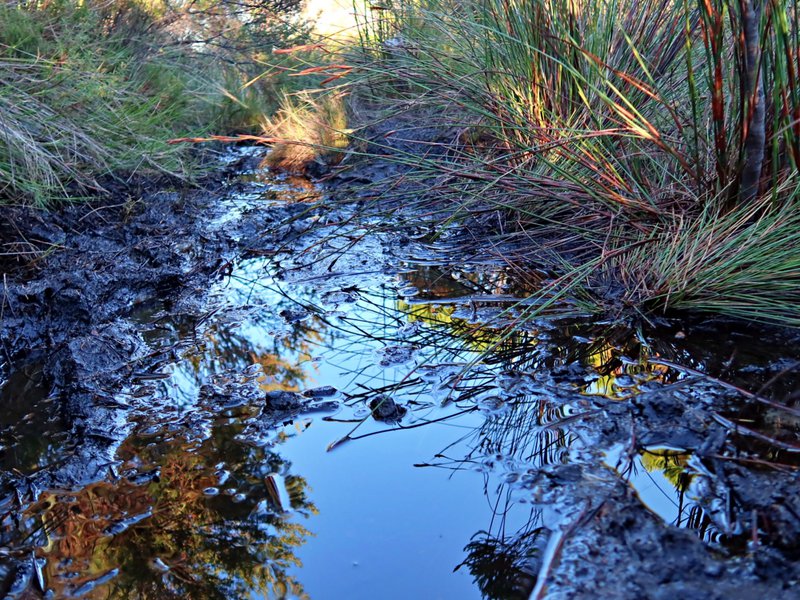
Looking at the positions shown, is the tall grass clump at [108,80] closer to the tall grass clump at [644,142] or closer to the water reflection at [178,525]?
the tall grass clump at [644,142]

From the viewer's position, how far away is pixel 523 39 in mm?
2967

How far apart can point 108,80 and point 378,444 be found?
281 centimetres

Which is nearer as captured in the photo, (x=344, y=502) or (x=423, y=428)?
(x=344, y=502)

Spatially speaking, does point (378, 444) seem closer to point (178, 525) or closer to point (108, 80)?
point (178, 525)

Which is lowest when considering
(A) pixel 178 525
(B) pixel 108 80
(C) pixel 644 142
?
(A) pixel 178 525

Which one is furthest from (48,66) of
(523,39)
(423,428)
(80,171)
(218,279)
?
(423,428)

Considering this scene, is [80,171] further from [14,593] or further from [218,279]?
[14,593]

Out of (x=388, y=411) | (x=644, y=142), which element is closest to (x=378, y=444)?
(x=388, y=411)

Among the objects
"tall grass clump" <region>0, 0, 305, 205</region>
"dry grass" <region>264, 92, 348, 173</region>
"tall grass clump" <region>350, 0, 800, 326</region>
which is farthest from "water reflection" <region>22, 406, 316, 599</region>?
"dry grass" <region>264, 92, 348, 173</region>

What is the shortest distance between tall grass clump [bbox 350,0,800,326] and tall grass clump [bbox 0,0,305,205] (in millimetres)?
1070

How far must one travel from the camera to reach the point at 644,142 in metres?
2.73

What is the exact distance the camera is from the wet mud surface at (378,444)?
1.30 meters

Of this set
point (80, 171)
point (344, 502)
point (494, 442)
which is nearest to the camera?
point (344, 502)

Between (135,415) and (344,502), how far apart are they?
68 centimetres
